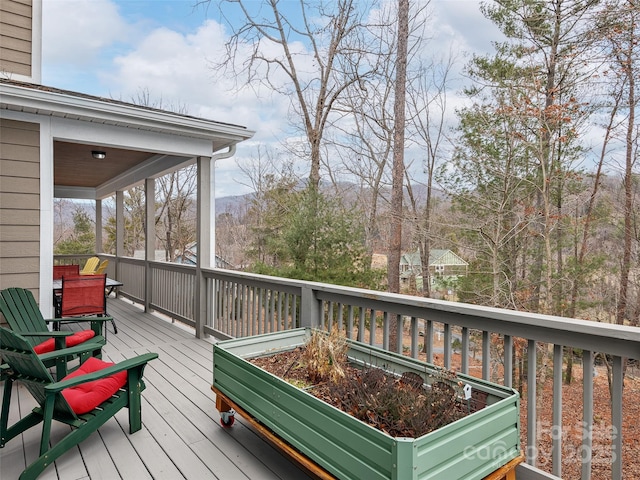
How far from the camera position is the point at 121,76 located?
14.7 meters

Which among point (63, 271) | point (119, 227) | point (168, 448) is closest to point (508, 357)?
point (168, 448)

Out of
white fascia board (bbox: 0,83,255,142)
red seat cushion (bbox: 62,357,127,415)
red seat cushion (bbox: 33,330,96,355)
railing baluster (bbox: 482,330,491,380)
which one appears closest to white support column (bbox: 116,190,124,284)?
white fascia board (bbox: 0,83,255,142)

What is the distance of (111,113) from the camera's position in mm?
4109

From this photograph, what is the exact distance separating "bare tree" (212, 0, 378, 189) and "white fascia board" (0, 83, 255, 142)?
7.76 meters

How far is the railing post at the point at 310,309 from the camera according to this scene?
11.1 feet

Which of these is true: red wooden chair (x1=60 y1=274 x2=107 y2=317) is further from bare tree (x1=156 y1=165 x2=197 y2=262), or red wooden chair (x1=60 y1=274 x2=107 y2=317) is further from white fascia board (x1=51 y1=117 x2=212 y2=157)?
bare tree (x1=156 y1=165 x2=197 y2=262)

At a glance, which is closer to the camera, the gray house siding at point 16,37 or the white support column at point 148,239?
the gray house siding at point 16,37

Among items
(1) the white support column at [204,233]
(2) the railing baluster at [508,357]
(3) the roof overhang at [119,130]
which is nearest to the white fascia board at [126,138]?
(3) the roof overhang at [119,130]

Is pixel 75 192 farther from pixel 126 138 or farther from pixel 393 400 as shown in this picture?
pixel 393 400

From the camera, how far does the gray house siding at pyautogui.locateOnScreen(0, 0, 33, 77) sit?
4.00 m

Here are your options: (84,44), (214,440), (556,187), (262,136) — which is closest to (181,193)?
(262,136)

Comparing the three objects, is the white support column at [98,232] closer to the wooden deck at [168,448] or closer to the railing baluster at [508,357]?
the wooden deck at [168,448]

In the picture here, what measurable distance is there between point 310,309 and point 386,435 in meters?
1.90

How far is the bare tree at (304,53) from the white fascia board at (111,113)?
305 inches
